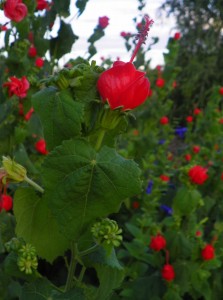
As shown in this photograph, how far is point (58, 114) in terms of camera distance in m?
Answer: 0.64

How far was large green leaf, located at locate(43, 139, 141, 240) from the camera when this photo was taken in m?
0.62

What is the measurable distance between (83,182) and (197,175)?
0.85 meters

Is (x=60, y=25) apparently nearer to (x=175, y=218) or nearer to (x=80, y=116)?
(x=175, y=218)

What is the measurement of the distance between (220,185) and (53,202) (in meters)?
1.61

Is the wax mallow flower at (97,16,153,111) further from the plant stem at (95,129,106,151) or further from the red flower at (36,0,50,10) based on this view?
the red flower at (36,0,50,10)

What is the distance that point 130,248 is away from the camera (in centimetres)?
163

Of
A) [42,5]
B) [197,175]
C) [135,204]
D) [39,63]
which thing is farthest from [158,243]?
[42,5]

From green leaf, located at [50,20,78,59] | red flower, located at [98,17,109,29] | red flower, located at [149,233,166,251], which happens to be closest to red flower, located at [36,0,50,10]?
green leaf, located at [50,20,78,59]

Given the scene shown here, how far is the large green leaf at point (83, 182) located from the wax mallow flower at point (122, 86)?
0.06 metres

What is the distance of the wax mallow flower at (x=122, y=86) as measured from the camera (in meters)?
0.61

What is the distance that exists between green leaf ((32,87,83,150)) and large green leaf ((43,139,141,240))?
2cm

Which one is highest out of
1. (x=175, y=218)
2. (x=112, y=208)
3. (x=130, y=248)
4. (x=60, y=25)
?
(x=60, y=25)

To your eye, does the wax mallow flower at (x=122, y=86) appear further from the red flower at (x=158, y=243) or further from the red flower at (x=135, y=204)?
the red flower at (x=135, y=204)

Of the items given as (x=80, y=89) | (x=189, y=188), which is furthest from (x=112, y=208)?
(x=189, y=188)
